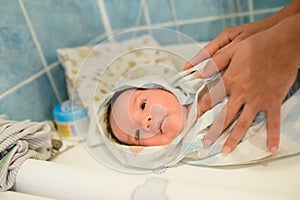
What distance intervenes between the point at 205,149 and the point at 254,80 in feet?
0.58

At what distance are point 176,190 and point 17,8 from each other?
67 cm

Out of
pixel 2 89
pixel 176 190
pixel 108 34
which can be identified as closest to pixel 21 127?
pixel 2 89

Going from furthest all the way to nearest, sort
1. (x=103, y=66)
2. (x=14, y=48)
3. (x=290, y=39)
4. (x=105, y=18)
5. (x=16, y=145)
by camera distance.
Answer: (x=105, y=18), (x=103, y=66), (x=14, y=48), (x=16, y=145), (x=290, y=39)

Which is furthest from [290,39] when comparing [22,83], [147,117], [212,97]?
[22,83]

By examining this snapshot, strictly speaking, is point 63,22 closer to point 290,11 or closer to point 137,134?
point 137,134

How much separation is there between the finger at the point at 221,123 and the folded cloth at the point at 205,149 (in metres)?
0.01

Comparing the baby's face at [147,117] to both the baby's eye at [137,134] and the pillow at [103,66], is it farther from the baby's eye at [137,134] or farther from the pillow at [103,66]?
the pillow at [103,66]

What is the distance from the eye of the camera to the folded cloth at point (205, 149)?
0.63 metres

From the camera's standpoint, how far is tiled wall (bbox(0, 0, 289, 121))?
2.76 ft

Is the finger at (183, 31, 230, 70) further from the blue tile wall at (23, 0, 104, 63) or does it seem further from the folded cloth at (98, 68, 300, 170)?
the blue tile wall at (23, 0, 104, 63)

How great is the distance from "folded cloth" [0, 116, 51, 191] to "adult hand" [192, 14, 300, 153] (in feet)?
1.22

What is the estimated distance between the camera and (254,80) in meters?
0.59

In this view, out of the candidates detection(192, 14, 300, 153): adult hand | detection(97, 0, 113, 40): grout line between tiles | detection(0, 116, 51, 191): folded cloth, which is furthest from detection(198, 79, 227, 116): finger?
detection(97, 0, 113, 40): grout line between tiles

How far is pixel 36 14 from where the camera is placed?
938 mm
